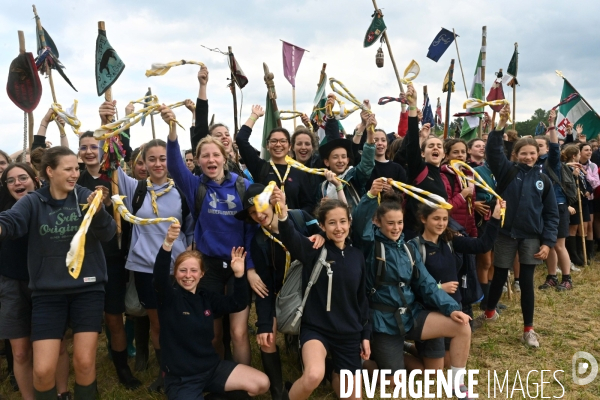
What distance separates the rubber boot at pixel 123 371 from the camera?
4.58 metres

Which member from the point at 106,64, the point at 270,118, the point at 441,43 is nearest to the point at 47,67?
the point at 106,64

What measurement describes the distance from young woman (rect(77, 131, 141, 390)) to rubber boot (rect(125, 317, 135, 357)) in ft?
2.05

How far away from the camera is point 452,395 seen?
431 cm

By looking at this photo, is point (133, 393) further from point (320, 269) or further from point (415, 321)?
point (415, 321)

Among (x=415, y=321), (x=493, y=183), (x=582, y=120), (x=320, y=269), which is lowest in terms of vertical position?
(x=415, y=321)

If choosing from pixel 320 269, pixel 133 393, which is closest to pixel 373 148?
pixel 320 269

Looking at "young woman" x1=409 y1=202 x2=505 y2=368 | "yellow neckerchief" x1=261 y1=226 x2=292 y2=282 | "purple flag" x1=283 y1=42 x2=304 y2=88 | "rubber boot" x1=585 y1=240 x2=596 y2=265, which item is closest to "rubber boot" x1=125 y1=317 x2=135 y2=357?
"yellow neckerchief" x1=261 y1=226 x2=292 y2=282

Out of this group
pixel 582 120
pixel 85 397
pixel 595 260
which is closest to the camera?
pixel 85 397

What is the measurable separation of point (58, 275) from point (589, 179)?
371 inches

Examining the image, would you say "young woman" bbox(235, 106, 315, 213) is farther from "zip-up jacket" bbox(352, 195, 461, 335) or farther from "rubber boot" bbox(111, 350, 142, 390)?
"rubber boot" bbox(111, 350, 142, 390)

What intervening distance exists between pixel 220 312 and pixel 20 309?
5.67 ft

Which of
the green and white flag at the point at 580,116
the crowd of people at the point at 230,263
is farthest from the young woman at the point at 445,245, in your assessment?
the green and white flag at the point at 580,116

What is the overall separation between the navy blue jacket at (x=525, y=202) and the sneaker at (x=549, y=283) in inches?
90.2

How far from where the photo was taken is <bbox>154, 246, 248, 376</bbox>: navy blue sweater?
3814 millimetres
